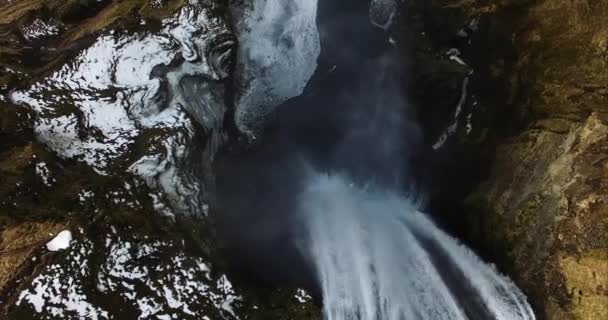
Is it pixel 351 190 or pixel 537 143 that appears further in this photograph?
pixel 351 190

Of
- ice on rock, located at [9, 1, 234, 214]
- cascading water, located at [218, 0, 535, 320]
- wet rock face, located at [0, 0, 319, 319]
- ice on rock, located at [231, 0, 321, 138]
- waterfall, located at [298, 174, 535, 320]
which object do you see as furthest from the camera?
ice on rock, located at [231, 0, 321, 138]

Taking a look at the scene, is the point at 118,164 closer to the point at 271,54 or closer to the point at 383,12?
the point at 271,54

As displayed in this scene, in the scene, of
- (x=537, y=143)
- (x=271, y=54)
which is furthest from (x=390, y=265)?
(x=271, y=54)

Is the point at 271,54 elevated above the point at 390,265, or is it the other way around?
the point at 271,54

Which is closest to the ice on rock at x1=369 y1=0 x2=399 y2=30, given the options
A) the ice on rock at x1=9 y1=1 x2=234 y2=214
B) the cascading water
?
the cascading water

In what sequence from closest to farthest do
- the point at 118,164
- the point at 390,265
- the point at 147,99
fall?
the point at 118,164
the point at 147,99
the point at 390,265

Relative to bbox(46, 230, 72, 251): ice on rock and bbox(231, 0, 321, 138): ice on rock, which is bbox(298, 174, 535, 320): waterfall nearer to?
bbox(231, 0, 321, 138): ice on rock

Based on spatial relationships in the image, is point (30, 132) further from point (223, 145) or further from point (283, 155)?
point (283, 155)

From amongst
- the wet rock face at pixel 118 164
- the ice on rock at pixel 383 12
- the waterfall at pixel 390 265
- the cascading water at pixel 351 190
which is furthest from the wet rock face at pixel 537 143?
the wet rock face at pixel 118 164

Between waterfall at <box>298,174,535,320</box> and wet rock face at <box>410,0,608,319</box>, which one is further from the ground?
wet rock face at <box>410,0,608,319</box>
